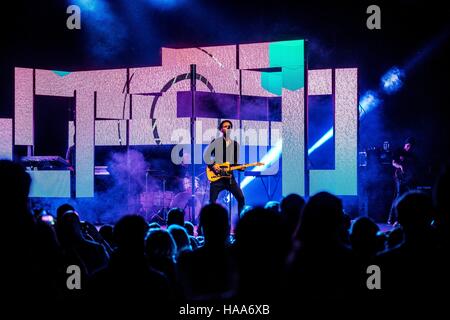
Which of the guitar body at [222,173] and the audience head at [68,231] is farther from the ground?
the guitar body at [222,173]

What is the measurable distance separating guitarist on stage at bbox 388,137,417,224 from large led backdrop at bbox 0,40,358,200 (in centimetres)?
89

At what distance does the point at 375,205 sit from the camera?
430 inches

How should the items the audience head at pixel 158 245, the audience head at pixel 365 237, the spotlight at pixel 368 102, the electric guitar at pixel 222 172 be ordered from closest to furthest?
the audience head at pixel 158 245 < the audience head at pixel 365 237 < the electric guitar at pixel 222 172 < the spotlight at pixel 368 102

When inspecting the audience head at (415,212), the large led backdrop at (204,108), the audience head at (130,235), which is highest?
the large led backdrop at (204,108)

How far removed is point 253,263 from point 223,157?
702 cm

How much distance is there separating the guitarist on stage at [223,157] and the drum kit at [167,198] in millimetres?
1637

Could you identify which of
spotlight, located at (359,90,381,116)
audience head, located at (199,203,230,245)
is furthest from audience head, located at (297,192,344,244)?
spotlight, located at (359,90,381,116)

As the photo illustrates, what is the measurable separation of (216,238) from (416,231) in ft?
3.79

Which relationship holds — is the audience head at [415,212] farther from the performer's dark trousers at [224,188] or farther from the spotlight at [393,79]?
the spotlight at [393,79]

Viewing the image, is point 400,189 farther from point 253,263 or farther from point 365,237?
point 253,263

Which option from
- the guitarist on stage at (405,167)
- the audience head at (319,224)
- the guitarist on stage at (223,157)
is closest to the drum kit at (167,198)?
the guitarist on stage at (223,157)

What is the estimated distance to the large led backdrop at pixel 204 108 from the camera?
36.1 feet

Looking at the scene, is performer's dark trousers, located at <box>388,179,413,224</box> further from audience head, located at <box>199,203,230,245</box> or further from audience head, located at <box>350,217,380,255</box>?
audience head, located at <box>199,203,230,245</box>

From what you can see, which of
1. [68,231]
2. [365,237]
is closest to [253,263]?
[365,237]
